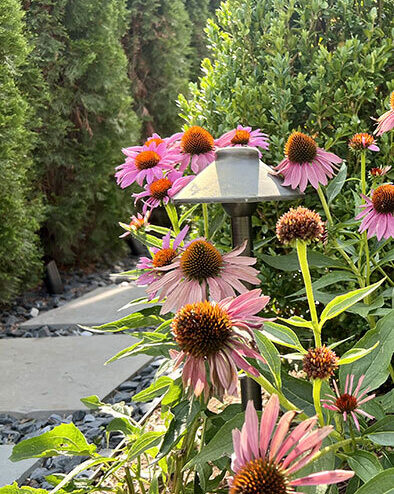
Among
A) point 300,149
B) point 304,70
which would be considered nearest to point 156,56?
point 304,70

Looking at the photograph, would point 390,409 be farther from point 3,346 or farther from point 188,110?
point 3,346

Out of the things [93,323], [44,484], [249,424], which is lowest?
[93,323]

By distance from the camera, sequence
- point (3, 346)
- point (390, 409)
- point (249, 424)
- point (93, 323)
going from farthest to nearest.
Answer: point (93, 323), point (3, 346), point (390, 409), point (249, 424)

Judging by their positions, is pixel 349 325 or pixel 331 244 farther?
pixel 349 325

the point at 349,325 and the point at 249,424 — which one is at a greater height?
the point at 249,424

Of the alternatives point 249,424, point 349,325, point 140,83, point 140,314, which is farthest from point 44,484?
point 140,83

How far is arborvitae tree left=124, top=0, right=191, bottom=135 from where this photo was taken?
6.90 meters

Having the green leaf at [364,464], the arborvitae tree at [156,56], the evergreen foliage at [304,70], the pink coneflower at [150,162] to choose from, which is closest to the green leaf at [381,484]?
the green leaf at [364,464]

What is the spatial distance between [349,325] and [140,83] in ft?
18.4

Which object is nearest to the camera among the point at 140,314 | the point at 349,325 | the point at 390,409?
the point at 390,409

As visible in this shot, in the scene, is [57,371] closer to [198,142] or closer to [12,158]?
[12,158]

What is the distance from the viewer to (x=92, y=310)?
4.41 metres

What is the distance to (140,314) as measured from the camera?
1.50 meters

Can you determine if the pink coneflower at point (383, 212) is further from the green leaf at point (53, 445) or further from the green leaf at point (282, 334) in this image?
the green leaf at point (53, 445)
